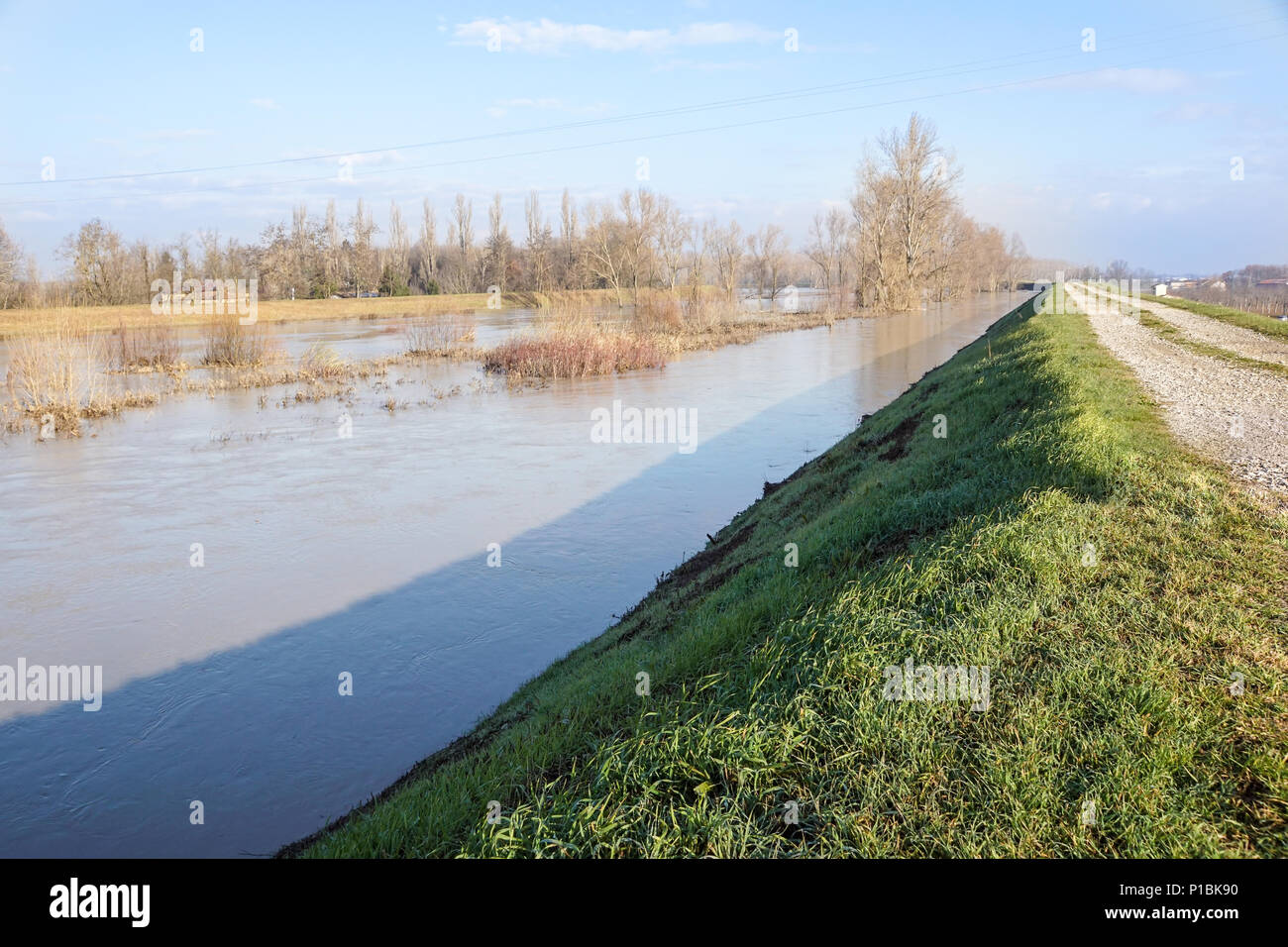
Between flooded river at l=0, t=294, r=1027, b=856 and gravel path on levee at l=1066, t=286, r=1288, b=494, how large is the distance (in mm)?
5530

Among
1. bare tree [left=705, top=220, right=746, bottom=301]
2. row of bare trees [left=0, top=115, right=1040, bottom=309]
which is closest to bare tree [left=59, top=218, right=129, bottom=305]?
row of bare trees [left=0, top=115, right=1040, bottom=309]

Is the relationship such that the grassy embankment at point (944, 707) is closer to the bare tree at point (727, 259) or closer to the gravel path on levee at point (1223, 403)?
the gravel path on levee at point (1223, 403)

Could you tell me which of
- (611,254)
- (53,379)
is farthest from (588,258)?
(53,379)

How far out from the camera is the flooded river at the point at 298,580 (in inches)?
239

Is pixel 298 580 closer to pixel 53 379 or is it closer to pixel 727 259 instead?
pixel 53 379

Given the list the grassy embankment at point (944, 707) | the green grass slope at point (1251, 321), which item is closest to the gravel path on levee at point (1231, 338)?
the green grass slope at point (1251, 321)

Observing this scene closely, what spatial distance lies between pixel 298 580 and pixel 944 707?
8271 mm

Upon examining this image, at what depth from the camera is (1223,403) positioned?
9.32 meters

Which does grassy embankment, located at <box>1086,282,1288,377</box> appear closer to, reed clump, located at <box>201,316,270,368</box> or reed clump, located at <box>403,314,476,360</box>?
reed clump, located at <box>403,314,476,360</box>

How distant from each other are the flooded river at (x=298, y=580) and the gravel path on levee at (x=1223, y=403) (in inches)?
218
